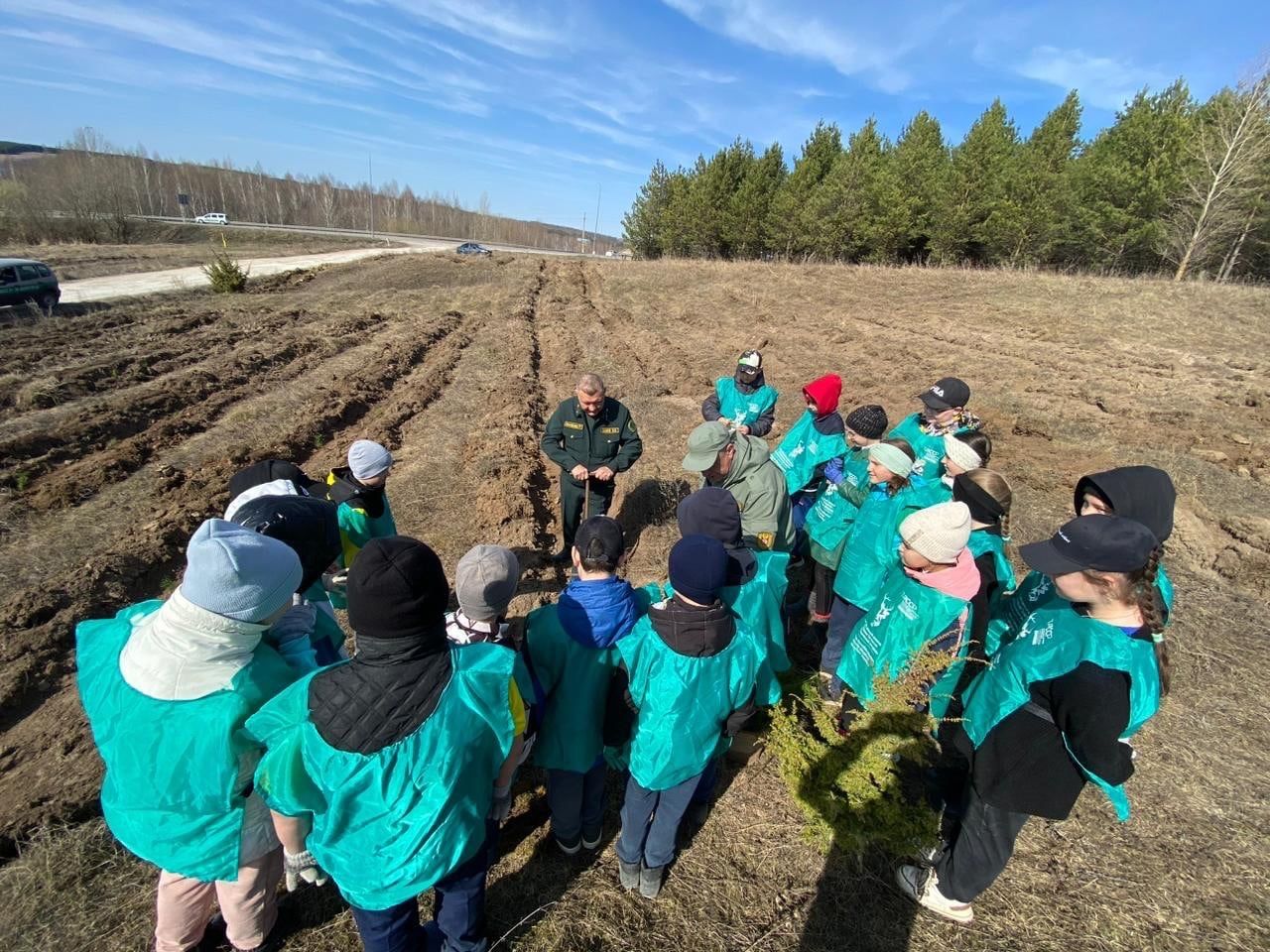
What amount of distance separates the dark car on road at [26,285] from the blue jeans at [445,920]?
21532mm

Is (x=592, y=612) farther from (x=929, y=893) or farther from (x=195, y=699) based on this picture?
(x=929, y=893)

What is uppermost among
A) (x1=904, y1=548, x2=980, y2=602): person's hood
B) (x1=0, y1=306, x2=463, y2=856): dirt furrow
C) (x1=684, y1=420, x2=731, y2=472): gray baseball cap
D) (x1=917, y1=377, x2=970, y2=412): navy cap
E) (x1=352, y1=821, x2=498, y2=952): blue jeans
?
(x1=917, y1=377, x2=970, y2=412): navy cap

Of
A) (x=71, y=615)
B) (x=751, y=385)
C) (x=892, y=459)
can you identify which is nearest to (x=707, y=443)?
(x=892, y=459)

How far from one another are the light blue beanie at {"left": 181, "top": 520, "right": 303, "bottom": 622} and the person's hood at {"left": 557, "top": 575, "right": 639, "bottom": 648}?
98 centimetres

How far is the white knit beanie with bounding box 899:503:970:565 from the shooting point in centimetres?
263

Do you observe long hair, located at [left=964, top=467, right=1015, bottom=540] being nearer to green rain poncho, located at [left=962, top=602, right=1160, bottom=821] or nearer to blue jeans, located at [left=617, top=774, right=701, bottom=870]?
green rain poncho, located at [left=962, top=602, right=1160, bottom=821]

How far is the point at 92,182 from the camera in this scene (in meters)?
39.7

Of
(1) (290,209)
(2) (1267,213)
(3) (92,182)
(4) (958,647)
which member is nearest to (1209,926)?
(4) (958,647)

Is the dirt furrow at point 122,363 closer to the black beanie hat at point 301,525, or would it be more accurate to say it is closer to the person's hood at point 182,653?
the black beanie hat at point 301,525

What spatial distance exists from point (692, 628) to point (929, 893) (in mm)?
1776

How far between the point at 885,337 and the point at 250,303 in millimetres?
19033

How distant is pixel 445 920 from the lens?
7.07 ft

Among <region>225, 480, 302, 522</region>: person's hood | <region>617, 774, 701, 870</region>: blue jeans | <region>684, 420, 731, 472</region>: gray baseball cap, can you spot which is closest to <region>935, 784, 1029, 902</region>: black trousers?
<region>617, 774, 701, 870</region>: blue jeans

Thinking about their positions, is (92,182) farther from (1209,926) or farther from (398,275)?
(1209,926)
